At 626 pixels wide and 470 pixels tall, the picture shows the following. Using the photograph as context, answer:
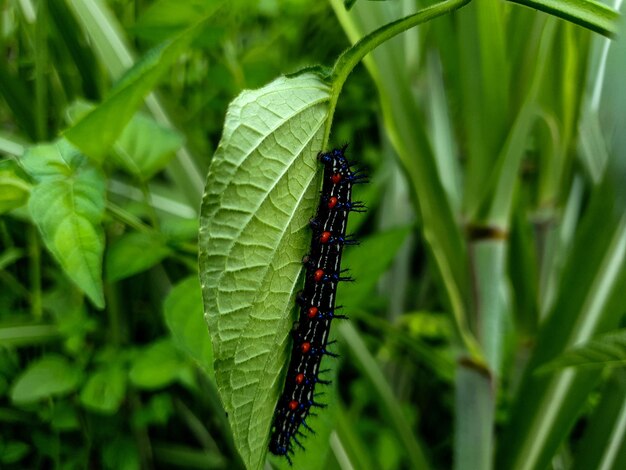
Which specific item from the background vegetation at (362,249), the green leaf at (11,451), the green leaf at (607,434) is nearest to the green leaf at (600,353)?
the background vegetation at (362,249)

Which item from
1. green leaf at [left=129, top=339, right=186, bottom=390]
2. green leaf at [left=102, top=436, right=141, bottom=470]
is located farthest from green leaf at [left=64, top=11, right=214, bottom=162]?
green leaf at [left=102, top=436, right=141, bottom=470]

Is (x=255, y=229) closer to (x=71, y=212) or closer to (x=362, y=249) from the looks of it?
(x=71, y=212)

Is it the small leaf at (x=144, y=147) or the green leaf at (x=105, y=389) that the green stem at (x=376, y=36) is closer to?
the small leaf at (x=144, y=147)

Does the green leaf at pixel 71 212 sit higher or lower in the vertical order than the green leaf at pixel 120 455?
higher

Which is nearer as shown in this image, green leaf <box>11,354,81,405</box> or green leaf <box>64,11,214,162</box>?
green leaf <box>64,11,214,162</box>

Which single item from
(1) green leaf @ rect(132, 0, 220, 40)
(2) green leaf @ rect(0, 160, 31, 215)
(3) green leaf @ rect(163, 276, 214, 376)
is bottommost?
(3) green leaf @ rect(163, 276, 214, 376)

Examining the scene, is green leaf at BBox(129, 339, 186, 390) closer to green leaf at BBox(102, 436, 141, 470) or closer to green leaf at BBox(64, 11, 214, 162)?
green leaf at BBox(102, 436, 141, 470)
